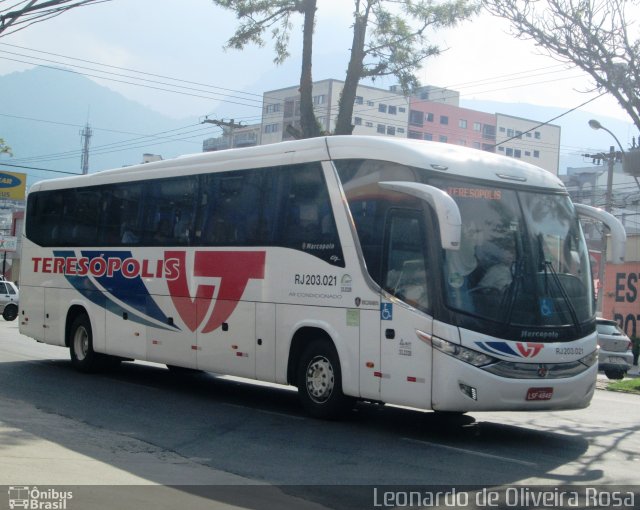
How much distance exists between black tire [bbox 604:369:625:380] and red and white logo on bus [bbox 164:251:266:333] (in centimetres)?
1315

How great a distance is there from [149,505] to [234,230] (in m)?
6.71

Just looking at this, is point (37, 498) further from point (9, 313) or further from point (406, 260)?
point (9, 313)

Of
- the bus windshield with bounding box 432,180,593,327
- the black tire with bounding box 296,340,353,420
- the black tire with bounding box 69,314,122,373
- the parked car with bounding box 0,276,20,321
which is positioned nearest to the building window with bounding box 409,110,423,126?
the parked car with bounding box 0,276,20,321

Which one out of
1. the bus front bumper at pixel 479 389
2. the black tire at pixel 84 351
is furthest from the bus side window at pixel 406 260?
the black tire at pixel 84 351

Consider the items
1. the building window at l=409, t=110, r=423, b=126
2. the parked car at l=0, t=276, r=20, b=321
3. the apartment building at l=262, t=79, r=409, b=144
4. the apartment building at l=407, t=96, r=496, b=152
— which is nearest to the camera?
the parked car at l=0, t=276, r=20, b=321

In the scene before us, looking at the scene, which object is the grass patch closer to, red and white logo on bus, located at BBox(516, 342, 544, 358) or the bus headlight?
red and white logo on bus, located at BBox(516, 342, 544, 358)

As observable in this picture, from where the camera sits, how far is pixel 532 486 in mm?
8156

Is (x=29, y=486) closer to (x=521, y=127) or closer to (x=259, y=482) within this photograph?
(x=259, y=482)

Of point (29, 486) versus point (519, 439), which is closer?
point (29, 486)

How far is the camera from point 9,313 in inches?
1396

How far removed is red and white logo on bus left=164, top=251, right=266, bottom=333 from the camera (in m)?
13.1

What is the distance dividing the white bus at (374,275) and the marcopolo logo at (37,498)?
14.8 ft

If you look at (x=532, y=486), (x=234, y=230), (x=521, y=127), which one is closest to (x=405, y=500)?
(x=532, y=486)

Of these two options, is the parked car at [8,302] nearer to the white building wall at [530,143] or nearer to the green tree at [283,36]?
the green tree at [283,36]
